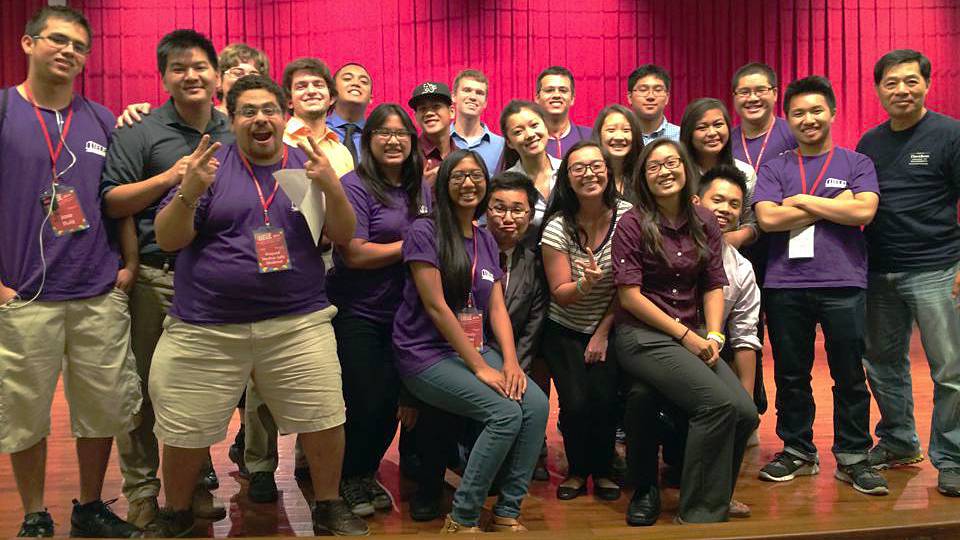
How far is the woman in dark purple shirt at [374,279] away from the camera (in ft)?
9.96

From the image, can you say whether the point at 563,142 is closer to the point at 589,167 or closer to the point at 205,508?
the point at 589,167

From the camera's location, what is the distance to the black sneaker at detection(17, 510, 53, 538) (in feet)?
8.92

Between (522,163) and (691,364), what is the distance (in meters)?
1.19

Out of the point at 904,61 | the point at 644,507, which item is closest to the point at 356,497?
the point at 644,507

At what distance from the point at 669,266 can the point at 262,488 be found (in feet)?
5.76

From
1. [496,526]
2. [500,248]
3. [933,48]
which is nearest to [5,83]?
[500,248]

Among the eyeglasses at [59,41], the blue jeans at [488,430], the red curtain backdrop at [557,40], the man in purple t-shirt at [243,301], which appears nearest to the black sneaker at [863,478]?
the blue jeans at [488,430]

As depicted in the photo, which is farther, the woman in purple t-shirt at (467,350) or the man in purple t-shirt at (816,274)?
the man in purple t-shirt at (816,274)

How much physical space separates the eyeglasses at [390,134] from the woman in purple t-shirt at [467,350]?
0.64 feet

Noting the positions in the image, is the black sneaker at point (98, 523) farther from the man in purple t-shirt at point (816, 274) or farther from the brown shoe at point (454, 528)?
the man in purple t-shirt at point (816, 274)

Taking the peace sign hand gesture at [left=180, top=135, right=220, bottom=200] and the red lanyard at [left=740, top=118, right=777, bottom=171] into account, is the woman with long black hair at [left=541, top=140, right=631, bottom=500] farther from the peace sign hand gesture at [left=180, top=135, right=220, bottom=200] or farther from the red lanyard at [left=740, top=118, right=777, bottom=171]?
the peace sign hand gesture at [left=180, top=135, right=220, bottom=200]

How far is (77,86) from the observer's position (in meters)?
6.91

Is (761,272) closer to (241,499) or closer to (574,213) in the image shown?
(574,213)

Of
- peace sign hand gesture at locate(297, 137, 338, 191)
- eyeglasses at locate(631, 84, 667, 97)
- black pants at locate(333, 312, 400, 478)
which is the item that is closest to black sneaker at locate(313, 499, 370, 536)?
black pants at locate(333, 312, 400, 478)
